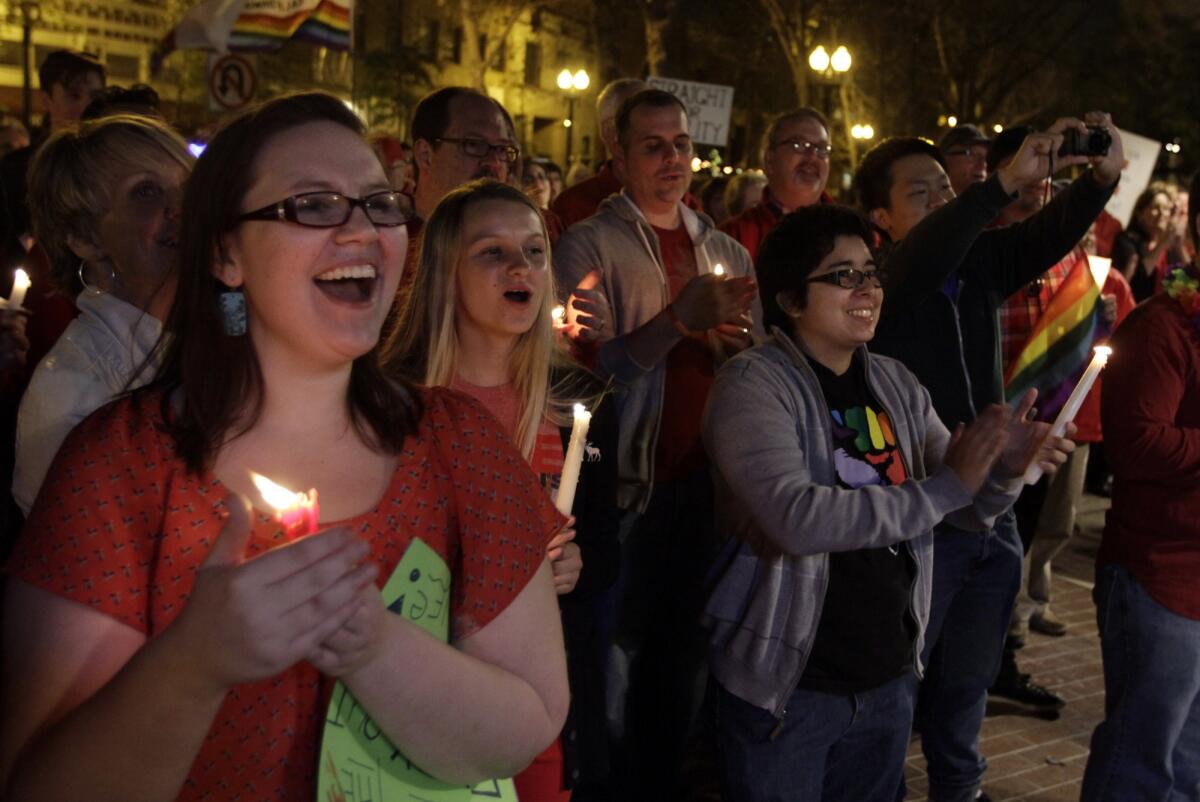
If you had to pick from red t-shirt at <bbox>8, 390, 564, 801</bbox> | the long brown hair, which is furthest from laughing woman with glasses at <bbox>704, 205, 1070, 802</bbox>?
the long brown hair

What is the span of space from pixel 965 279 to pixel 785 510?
1932 millimetres

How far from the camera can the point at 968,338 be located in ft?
15.2

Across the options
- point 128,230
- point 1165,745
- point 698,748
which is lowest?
point 698,748

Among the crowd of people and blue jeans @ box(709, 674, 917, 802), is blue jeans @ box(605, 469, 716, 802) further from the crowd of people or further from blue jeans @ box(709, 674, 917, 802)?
blue jeans @ box(709, 674, 917, 802)

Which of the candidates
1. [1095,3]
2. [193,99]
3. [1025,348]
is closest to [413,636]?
[1025,348]

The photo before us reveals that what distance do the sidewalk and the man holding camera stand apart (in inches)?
24.8

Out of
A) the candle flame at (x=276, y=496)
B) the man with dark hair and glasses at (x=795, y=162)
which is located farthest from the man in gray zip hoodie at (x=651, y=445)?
the candle flame at (x=276, y=496)

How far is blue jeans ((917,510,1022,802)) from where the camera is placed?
4332 mm

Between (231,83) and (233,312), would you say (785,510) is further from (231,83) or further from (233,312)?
(231,83)

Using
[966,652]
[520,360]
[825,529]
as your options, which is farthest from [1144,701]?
[520,360]

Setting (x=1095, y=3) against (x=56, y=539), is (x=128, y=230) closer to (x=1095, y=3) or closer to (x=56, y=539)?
(x=56, y=539)

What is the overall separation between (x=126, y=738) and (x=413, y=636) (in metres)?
0.38

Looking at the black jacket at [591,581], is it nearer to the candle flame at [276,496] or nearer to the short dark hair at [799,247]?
the short dark hair at [799,247]

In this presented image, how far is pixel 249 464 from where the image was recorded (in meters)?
1.81
